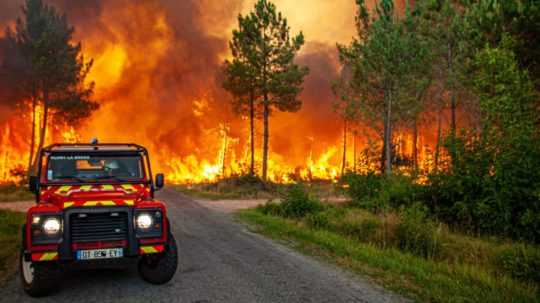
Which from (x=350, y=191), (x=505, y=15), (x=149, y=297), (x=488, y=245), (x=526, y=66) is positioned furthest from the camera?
(x=350, y=191)

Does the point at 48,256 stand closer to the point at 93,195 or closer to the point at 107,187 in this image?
the point at 93,195

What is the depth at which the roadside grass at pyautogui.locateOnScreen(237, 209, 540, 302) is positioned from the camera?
6.85 m

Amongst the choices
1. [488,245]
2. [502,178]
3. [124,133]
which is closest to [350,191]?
[502,178]

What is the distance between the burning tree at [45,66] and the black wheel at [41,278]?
34.4 m

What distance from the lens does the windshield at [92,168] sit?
768 centimetres

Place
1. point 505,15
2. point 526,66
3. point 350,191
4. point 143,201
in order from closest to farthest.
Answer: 1. point 143,201
2. point 505,15
3. point 526,66
4. point 350,191

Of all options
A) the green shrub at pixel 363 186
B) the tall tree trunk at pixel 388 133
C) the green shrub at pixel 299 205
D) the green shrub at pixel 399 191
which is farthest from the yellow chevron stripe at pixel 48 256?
the tall tree trunk at pixel 388 133

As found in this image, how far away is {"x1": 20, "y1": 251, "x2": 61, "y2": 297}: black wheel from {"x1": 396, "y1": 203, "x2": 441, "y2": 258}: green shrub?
8.47 metres

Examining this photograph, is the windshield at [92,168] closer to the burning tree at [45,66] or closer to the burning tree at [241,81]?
the burning tree at [241,81]

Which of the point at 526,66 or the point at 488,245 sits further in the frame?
the point at 526,66

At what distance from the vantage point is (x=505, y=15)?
14.2 metres

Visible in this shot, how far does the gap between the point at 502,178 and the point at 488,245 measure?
115 inches

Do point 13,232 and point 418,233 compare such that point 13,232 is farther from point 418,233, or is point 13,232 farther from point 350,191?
point 350,191

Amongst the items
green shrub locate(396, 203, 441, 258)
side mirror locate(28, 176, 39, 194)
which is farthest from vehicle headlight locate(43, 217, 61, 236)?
green shrub locate(396, 203, 441, 258)
